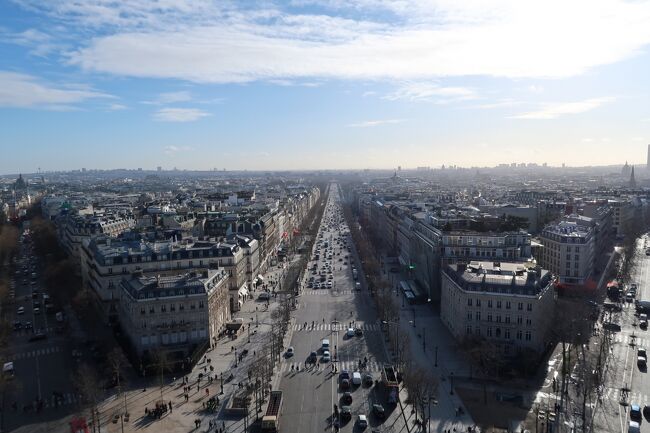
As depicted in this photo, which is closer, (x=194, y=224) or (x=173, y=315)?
(x=173, y=315)

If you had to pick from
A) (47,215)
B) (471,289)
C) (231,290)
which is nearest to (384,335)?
(471,289)

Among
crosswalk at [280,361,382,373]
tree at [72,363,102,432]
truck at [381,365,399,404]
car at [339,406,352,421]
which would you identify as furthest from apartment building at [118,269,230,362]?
truck at [381,365,399,404]

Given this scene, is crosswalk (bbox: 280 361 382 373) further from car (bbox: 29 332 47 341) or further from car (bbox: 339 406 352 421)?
car (bbox: 29 332 47 341)

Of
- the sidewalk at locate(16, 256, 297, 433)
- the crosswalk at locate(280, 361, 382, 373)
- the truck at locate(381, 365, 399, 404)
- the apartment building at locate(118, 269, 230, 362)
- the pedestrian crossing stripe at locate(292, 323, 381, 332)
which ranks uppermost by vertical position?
the apartment building at locate(118, 269, 230, 362)

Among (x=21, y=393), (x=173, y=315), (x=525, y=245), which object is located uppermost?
(x=525, y=245)

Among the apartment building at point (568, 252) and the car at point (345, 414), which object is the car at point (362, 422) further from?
the apartment building at point (568, 252)

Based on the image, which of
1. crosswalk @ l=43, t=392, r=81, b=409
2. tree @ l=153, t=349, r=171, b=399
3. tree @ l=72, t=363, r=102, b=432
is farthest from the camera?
tree @ l=153, t=349, r=171, b=399

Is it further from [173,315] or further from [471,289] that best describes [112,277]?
[471,289]

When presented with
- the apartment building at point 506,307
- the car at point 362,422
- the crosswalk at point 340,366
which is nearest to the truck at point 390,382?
the crosswalk at point 340,366
